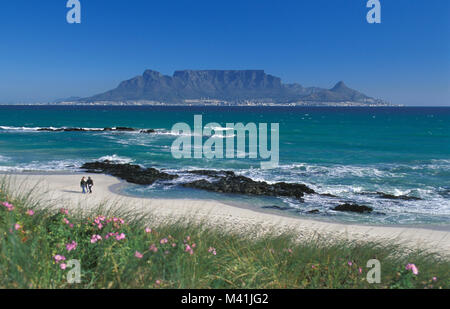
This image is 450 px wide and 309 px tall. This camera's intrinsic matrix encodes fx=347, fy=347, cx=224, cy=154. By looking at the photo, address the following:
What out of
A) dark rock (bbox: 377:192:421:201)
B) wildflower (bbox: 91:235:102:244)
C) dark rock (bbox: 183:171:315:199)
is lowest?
dark rock (bbox: 377:192:421:201)

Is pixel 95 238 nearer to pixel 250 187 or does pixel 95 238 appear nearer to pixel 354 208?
pixel 354 208

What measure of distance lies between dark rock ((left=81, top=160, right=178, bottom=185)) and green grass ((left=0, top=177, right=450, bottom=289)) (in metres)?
18.7

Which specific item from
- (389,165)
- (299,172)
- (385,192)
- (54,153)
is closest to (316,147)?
(389,165)

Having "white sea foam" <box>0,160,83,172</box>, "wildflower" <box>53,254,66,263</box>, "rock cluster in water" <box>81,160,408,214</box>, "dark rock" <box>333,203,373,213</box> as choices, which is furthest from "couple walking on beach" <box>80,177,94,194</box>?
"wildflower" <box>53,254,66,263</box>

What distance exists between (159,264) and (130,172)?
2316 cm

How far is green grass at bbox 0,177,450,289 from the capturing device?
3953 millimetres

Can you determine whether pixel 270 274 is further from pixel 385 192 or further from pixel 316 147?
pixel 316 147

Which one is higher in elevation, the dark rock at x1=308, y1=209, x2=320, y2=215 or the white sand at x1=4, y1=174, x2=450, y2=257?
the white sand at x1=4, y1=174, x2=450, y2=257

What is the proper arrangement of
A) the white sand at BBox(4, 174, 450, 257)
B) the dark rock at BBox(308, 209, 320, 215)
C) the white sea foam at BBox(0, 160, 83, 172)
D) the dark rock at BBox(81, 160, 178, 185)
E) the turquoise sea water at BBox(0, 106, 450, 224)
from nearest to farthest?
1. the white sand at BBox(4, 174, 450, 257)
2. the dark rock at BBox(308, 209, 320, 215)
3. the turquoise sea water at BBox(0, 106, 450, 224)
4. the dark rock at BBox(81, 160, 178, 185)
5. the white sea foam at BBox(0, 160, 83, 172)

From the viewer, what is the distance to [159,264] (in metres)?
4.33

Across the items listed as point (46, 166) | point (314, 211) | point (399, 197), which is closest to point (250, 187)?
point (314, 211)

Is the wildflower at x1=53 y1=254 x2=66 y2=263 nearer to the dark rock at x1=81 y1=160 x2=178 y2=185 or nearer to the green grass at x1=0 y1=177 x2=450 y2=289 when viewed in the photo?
the green grass at x1=0 y1=177 x2=450 y2=289

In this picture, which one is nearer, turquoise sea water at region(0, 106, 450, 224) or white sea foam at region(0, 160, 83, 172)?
turquoise sea water at region(0, 106, 450, 224)

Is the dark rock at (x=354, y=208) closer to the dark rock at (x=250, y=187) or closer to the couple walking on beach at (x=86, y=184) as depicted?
the dark rock at (x=250, y=187)
